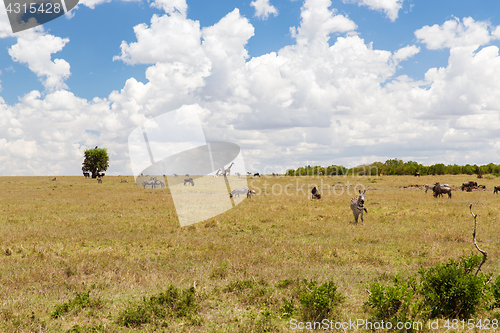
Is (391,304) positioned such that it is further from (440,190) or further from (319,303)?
(440,190)

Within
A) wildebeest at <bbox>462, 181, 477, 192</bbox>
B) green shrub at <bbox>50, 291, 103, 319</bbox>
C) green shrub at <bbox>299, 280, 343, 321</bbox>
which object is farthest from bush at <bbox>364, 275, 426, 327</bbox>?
wildebeest at <bbox>462, 181, 477, 192</bbox>

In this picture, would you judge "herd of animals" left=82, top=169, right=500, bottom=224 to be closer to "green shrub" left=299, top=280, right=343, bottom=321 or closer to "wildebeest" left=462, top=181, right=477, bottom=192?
"wildebeest" left=462, top=181, right=477, bottom=192

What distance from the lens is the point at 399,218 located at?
19.5m

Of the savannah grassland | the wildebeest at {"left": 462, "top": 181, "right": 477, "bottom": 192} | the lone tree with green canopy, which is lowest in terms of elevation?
the savannah grassland

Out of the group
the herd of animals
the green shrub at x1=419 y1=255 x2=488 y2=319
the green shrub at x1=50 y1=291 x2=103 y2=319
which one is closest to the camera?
the green shrub at x1=419 y1=255 x2=488 y2=319

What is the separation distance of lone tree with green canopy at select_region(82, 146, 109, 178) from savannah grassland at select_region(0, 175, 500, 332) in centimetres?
8442

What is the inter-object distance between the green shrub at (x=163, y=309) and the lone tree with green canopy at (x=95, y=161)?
100308 mm

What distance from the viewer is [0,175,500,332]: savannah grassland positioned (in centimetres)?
699

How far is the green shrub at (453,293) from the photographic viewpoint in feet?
21.4

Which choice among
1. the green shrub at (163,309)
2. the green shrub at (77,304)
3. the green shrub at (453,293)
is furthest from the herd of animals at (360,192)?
the green shrub at (77,304)

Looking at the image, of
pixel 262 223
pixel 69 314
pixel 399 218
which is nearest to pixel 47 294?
pixel 69 314

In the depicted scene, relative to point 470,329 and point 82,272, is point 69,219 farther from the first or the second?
point 470,329

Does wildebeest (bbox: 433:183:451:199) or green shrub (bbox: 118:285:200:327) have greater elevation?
wildebeest (bbox: 433:183:451:199)

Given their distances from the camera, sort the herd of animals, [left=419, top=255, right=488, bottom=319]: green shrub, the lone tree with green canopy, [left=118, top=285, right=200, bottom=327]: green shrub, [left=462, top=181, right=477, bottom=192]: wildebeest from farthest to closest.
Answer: the lone tree with green canopy
[left=462, top=181, right=477, bottom=192]: wildebeest
the herd of animals
[left=118, top=285, right=200, bottom=327]: green shrub
[left=419, top=255, right=488, bottom=319]: green shrub
